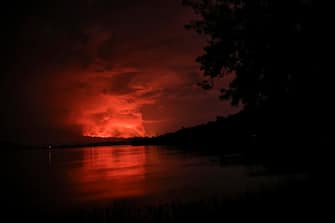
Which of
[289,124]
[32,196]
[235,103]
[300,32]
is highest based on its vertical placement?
[300,32]

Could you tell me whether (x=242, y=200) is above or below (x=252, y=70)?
below

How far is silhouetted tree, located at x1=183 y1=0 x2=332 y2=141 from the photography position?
12805 mm

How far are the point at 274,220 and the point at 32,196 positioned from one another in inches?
1725

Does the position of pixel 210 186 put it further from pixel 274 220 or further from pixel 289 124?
pixel 274 220

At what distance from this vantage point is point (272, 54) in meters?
13.2

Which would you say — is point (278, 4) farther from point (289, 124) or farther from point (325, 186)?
point (325, 186)

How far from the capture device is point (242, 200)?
56.2ft

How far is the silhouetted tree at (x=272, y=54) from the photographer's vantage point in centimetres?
1280

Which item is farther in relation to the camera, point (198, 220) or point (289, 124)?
point (289, 124)

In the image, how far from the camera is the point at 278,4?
514 inches

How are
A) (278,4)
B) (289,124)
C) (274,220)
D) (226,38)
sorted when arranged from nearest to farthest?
(274,220) < (278,4) < (226,38) < (289,124)

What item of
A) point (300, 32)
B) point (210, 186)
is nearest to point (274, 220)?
point (300, 32)

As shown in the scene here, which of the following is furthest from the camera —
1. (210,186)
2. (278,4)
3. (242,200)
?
(210,186)

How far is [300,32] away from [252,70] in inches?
95.7
